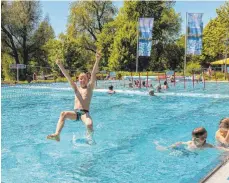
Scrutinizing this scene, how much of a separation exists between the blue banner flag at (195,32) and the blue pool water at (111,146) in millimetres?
19212

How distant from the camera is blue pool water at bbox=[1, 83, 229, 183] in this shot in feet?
21.8

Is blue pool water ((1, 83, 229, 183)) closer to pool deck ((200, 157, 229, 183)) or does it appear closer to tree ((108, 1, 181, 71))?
pool deck ((200, 157, 229, 183))

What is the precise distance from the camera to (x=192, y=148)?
7.70m

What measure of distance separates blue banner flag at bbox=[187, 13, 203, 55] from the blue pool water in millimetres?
19212

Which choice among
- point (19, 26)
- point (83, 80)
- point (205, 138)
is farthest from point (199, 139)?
point (19, 26)

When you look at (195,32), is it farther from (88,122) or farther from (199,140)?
(88,122)

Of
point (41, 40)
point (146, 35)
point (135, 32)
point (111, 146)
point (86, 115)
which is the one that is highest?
point (135, 32)

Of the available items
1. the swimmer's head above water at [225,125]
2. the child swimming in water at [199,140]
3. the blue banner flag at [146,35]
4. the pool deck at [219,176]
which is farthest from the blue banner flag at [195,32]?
the pool deck at [219,176]

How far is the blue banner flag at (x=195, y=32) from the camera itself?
116 ft

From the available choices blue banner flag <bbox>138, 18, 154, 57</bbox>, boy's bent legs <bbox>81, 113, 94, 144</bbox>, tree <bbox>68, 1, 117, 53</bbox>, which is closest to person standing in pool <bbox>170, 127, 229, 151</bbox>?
boy's bent legs <bbox>81, 113, 94, 144</bbox>

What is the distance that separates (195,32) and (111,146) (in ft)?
94.0

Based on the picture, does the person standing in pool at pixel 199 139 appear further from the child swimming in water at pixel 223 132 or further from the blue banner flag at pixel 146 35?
the blue banner flag at pixel 146 35

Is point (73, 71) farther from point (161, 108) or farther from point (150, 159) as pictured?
point (150, 159)

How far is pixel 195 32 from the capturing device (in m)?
35.5
